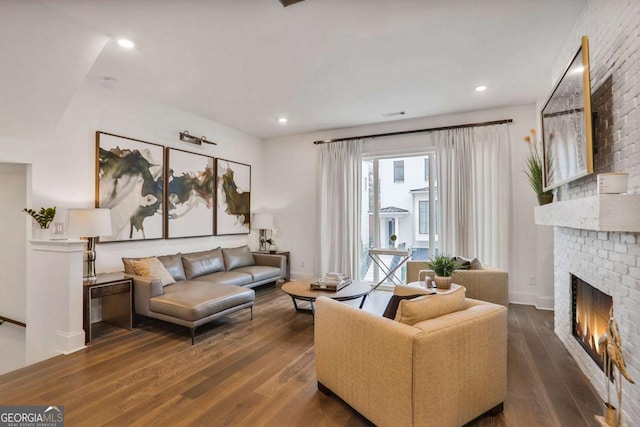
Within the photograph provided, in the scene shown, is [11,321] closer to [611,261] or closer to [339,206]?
[339,206]

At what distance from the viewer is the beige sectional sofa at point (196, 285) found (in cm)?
323

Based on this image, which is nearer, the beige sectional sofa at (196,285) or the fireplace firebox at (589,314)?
the fireplace firebox at (589,314)

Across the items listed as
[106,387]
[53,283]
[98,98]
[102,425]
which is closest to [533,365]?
[102,425]

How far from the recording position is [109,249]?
12.8 ft

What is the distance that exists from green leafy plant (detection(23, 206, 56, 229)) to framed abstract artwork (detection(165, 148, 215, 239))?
1.43 metres

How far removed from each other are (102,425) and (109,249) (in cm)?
249

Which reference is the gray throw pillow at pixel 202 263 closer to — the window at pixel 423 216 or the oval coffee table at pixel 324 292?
the oval coffee table at pixel 324 292

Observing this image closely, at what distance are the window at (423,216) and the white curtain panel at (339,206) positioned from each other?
1029 millimetres

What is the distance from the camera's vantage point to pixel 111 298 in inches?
142

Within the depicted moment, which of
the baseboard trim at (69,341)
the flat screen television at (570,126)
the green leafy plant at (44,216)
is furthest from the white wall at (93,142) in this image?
the flat screen television at (570,126)

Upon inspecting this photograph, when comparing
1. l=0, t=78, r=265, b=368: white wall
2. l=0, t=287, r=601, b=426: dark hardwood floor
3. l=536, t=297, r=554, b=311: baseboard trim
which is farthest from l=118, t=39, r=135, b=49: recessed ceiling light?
l=536, t=297, r=554, b=311: baseboard trim

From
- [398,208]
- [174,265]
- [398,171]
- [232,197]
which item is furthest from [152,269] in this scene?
[398,171]

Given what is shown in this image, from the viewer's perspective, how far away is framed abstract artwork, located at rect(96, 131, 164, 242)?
3.82 m

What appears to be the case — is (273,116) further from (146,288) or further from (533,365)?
(533,365)
